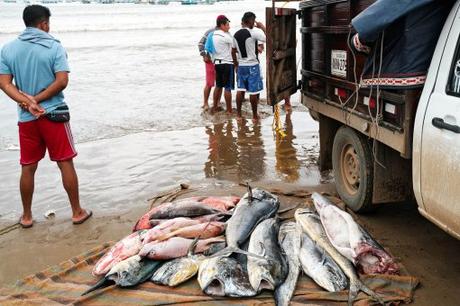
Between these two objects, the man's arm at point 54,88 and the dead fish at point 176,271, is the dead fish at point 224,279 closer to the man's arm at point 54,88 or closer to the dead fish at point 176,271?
the dead fish at point 176,271

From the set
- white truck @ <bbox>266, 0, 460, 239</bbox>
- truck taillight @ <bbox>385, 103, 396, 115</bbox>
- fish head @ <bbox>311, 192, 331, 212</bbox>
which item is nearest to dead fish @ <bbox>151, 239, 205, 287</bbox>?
fish head @ <bbox>311, 192, 331, 212</bbox>

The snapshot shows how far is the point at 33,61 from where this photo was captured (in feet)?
17.2

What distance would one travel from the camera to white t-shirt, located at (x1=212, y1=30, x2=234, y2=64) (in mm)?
10977

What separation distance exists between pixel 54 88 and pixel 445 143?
13.0ft

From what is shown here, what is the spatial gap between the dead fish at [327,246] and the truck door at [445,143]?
0.78 metres

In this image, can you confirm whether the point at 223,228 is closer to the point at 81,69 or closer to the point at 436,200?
the point at 436,200

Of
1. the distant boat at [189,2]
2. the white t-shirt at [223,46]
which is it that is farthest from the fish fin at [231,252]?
the distant boat at [189,2]

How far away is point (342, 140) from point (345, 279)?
2038 millimetres

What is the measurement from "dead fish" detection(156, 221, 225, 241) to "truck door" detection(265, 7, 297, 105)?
2292 millimetres

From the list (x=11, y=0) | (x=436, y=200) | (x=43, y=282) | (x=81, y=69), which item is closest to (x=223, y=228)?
(x=43, y=282)

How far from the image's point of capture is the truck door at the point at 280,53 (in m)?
6.38

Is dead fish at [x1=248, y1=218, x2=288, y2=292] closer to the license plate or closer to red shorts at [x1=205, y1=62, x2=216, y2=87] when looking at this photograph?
the license plate

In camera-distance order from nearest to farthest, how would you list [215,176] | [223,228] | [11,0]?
[223,228] < [215,176] < [11,0]

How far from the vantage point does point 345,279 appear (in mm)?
3980
